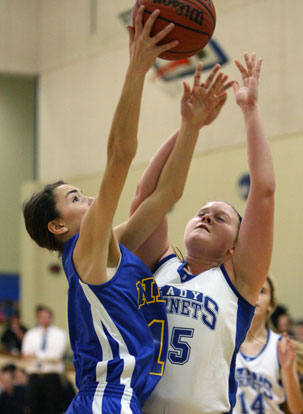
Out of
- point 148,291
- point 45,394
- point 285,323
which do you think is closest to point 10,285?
point 45,394

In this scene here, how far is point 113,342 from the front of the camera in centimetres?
258

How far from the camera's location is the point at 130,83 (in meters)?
2.55

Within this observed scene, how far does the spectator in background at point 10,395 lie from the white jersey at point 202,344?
291 inches

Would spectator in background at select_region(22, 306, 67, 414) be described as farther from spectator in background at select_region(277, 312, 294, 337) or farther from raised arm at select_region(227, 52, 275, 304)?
raised arm at select_region(227, 52, 275, 304)

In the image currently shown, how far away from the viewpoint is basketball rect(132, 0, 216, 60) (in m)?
2.71

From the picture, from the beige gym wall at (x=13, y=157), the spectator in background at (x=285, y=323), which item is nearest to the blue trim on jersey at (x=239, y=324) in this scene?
the spectator in background at (x=285, y=323)

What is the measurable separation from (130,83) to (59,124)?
40.8 feet

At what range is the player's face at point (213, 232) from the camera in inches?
117

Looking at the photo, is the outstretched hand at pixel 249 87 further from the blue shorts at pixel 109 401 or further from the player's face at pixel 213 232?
the blue shorts at pixel 109 401

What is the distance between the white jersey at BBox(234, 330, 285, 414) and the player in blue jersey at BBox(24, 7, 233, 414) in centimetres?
196

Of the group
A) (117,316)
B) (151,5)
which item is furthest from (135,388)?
(151,5)

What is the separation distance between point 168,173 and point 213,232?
13.1 inches

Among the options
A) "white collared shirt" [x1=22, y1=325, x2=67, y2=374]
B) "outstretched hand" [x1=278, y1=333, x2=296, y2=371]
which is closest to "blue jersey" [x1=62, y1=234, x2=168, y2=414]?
"outstretched hand" [x1=278, y1=333, x2=296, y2=371]

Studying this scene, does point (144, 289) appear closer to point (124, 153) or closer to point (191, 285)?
point (191, 285)
